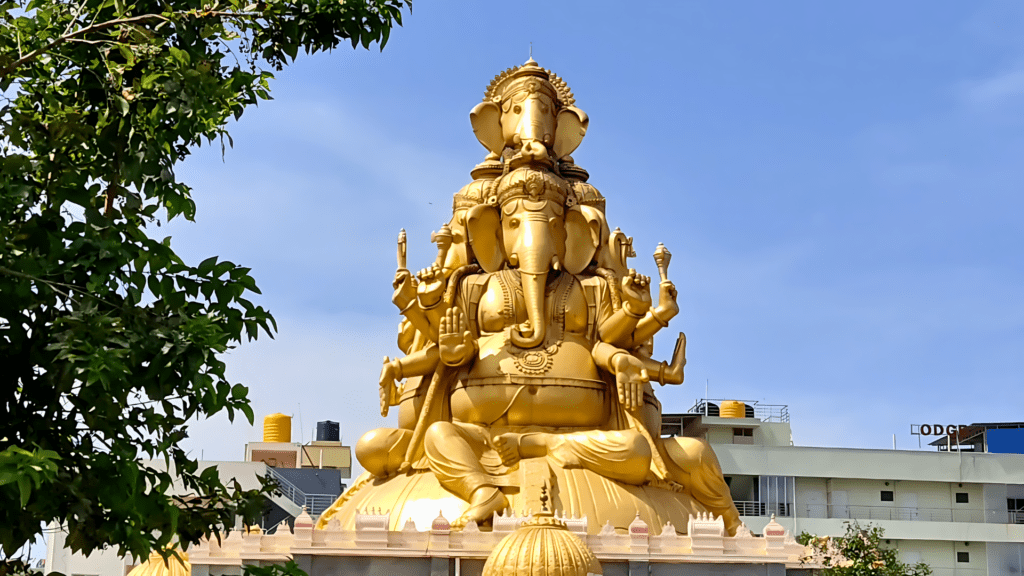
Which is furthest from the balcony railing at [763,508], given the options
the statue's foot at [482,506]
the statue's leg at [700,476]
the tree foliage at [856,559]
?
the statue's foot at [482,506]

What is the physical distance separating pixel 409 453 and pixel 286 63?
14.3 m

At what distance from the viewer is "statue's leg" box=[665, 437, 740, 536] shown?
22859 mm

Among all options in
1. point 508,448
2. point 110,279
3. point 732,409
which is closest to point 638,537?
point 508,448

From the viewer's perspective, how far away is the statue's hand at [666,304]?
22672mm

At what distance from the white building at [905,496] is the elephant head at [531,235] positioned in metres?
16.5

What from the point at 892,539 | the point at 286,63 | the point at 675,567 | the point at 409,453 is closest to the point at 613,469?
the point at 675,567

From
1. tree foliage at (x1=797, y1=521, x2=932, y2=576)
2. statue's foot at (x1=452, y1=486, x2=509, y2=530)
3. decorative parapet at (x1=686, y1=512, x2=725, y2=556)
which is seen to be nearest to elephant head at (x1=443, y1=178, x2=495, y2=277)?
statue's foot at (x1=452, y1=486, x2=509, y2=530)

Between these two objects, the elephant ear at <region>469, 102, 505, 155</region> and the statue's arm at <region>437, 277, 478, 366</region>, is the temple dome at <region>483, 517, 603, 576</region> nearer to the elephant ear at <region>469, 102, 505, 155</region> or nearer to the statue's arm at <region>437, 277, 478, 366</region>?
the statue's arm at <region>437, 277, 478, 366</region>

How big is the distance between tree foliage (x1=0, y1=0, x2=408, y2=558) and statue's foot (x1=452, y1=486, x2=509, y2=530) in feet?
40.6

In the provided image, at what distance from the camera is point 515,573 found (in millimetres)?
17875

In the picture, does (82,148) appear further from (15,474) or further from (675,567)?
(675,567)

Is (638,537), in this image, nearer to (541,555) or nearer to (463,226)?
(541,555)

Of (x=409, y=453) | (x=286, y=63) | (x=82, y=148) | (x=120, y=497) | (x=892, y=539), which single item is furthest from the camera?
(x=892, y=539)

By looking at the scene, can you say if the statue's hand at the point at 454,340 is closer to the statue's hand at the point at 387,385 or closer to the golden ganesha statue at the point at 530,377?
the golden ganesha statue at the point at 530,377
